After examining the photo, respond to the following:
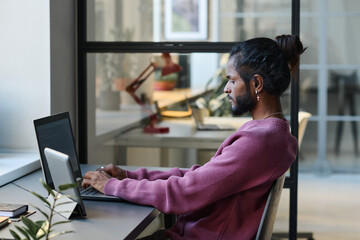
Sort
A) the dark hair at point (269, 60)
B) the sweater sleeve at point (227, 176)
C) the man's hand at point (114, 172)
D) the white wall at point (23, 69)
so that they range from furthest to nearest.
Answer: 1. the white wall at point (23, 69)
2. the man's hand at point (114, 172)
3. the dark hair at point (269, 60)
4. the sweater sleeve at point (227, 176)

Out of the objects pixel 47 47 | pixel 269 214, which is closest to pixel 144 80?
pixel 47 47

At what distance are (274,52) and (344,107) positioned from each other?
4.87 metres

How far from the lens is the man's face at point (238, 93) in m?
1.88

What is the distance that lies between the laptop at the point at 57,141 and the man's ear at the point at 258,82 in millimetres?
568

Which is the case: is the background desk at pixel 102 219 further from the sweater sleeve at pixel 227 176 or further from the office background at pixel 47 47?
the office background at pixel 47 47

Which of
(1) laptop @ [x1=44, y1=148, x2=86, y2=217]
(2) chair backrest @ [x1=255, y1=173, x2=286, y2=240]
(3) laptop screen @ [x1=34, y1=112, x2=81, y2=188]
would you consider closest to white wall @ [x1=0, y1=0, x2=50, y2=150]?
(3) laptop screen @ [x1=34, y1=112, x2=81, y2=188]

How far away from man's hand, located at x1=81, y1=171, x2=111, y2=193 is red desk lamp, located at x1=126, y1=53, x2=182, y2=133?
1114 mm

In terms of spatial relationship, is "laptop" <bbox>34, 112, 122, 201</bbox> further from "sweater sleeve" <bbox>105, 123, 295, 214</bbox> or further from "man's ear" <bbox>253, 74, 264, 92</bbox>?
"man's ear" <bbox>253, 74, 264, 92</bbox>

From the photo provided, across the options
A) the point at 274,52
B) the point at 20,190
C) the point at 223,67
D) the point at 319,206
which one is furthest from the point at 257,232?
the point at 319,206

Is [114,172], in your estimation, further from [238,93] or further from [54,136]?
[238,93]

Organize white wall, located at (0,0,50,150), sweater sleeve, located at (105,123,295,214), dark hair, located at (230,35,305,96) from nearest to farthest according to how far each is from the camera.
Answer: sweater sleeve, located at (105,123,295,214) < dark hair, located at (230,35,305,96) < white wall, located at (0,0,50,150)

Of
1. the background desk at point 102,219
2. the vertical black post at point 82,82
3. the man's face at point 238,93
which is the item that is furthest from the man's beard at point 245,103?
the vertical black post at point 82,82

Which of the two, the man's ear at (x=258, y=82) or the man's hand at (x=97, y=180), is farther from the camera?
the man's hand at (x=97, y=180)

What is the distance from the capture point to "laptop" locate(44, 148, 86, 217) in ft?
5.34
